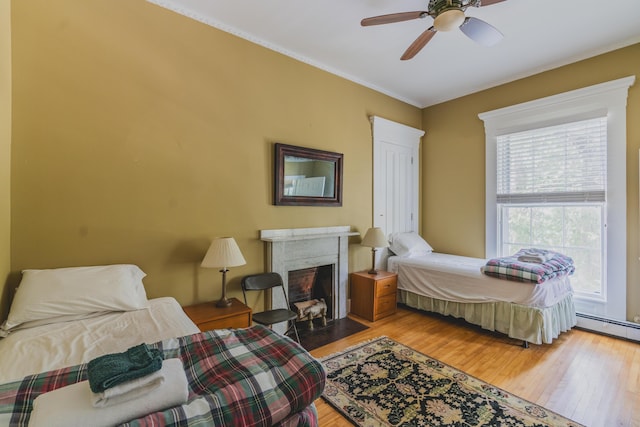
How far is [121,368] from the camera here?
3.17 ft

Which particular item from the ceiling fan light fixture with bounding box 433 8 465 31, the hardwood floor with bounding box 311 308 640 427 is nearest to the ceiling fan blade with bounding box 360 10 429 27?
the ceiling fan light fixture with bounding box 433 8 465 31

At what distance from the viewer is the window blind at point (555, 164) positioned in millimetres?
3176

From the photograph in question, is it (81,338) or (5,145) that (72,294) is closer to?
(81,338)

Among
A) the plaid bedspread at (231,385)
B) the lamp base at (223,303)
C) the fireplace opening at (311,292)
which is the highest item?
the plaid bedspread at (231,385)

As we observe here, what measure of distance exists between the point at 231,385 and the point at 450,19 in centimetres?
250

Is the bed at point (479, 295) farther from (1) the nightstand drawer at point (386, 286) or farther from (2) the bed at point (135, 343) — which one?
(2) the bed at point (135, 343)

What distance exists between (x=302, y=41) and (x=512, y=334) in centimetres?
366

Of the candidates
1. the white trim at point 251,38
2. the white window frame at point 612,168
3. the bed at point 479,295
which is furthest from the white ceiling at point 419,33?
the bed at point 479,295

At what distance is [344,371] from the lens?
2.41m

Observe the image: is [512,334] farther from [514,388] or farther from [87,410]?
[87,410]

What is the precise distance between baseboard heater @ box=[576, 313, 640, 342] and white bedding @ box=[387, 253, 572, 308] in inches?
14.1

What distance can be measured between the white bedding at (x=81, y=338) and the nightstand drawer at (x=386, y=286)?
231 cm

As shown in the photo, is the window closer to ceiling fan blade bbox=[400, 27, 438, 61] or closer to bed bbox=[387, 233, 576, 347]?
bed bbox=[387, 233, 576, 347]

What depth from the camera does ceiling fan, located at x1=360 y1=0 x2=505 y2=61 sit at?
199 cm
